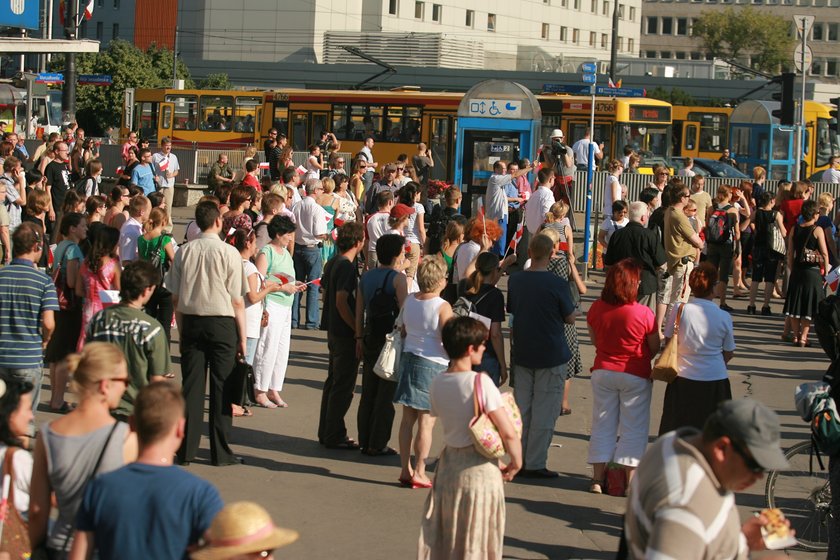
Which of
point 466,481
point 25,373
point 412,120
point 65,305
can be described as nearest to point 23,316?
point 25,373

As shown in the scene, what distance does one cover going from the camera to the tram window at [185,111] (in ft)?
147

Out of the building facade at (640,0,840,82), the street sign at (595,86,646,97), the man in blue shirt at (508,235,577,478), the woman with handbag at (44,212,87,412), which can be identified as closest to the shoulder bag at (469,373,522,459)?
the man in blue shirt at (508,235,577,478)

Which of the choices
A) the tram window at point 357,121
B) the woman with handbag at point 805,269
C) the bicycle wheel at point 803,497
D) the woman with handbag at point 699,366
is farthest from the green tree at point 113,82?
the bicycle wheel at point 803,497

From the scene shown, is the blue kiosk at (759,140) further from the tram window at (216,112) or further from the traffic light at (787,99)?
the tram window at (216,112)

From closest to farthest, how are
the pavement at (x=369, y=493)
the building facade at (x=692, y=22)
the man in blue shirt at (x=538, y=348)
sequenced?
the pavement at (x=369, y=493) → the man in blue shirt at (x=538, y=348) → the building facade at (x=692, y=22)

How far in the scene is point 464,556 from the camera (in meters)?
6.08

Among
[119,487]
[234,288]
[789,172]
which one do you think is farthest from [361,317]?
[789,172]

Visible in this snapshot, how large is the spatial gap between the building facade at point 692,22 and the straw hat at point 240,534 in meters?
112

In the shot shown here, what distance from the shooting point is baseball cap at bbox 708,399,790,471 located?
3.80 m

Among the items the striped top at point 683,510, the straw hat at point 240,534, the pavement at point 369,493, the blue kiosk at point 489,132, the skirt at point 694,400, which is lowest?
the pavement at point 369,493

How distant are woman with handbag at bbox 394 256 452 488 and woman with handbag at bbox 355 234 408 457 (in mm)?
679

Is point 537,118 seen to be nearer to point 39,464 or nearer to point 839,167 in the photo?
point 839,167

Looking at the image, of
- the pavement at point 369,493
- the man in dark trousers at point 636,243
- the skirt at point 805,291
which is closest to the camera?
the pavement at point 369,493

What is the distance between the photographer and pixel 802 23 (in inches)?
875
